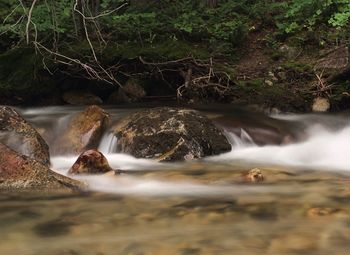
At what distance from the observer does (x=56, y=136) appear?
773 cm

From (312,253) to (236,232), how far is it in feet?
2.03

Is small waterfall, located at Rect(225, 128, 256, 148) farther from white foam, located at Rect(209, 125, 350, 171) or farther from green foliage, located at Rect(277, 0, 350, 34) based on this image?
green foliage, located at Rect(277, 0, 350, 34)

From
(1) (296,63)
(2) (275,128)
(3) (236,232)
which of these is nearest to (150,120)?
(2) (275,128)

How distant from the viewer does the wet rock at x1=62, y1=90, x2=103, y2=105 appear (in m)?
10.7

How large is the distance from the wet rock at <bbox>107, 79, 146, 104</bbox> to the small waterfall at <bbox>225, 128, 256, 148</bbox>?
12.5 ft

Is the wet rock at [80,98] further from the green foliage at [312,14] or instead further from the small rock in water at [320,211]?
the small rock in water at [320,211]

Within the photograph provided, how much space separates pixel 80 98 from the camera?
35.4 feet

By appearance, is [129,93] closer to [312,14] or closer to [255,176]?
[312,14]

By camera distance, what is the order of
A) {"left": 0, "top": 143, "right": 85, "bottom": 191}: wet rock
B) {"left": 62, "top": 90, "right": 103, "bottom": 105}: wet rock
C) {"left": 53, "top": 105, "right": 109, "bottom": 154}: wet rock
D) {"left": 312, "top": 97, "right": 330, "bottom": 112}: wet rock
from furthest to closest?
1. {"left": 62, "top": 90, "right": 103, "bottom": 105}: wet rock
2. {"left": 312, "top": 97, "right": 330, "bottom": 112}: wet rock
3. {"left": 53, "top": 105, "right": 109, "bottom": 154}: wet rock
4. {"left": 0, "top": 143, "right": 85, "bottom": 191}: wet rock

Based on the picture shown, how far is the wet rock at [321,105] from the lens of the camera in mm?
9312

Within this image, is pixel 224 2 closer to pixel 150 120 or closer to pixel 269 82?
pixel 269 82

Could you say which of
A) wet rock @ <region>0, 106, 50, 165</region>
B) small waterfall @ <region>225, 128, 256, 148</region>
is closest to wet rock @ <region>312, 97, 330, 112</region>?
small waterfall @ <region>225, 128, 256, 148</region>

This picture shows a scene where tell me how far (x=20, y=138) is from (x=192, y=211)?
3.03m

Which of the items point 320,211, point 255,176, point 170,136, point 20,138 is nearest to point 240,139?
point 170,136
